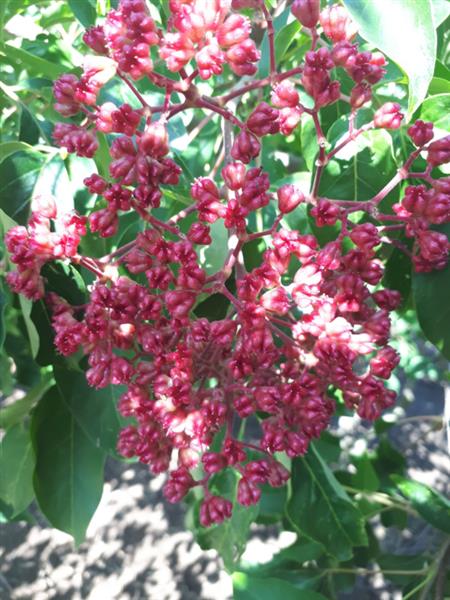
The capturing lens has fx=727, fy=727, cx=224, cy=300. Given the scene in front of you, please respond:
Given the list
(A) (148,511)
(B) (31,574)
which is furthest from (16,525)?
(A) (148,511)

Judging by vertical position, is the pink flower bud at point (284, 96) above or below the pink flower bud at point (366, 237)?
above

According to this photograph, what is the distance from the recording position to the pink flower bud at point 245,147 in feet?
2.26

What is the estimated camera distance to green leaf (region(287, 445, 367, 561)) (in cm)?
106

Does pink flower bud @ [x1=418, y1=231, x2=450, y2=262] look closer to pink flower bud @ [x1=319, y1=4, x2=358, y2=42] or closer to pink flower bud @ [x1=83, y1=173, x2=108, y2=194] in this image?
pink flower bud @ [x1=319, y1=4, x2=358, y2=42]

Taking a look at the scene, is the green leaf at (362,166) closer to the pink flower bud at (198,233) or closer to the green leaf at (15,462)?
the pink flower bud at (198,233)

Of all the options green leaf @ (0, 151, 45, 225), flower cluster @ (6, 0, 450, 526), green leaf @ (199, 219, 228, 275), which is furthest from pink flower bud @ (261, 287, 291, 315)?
green leaf @ (0, 151, 45, 225)

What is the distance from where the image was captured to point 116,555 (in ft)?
9.06

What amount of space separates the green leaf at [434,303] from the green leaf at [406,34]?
27 cm

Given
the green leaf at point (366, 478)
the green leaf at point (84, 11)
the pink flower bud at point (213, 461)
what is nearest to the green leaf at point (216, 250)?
the pink flower bud at point (213, 461)

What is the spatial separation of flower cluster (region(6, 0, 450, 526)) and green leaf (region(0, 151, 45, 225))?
0.15 metres

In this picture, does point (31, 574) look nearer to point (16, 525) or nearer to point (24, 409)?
point (16, 525)

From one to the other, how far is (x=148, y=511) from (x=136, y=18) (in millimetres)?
2531

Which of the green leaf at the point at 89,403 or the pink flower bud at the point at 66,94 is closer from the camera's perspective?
the pink flower bud at the point at 66,94

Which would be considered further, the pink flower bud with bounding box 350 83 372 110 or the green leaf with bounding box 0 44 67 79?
the green leaf with bounding box 0 44 67 79
